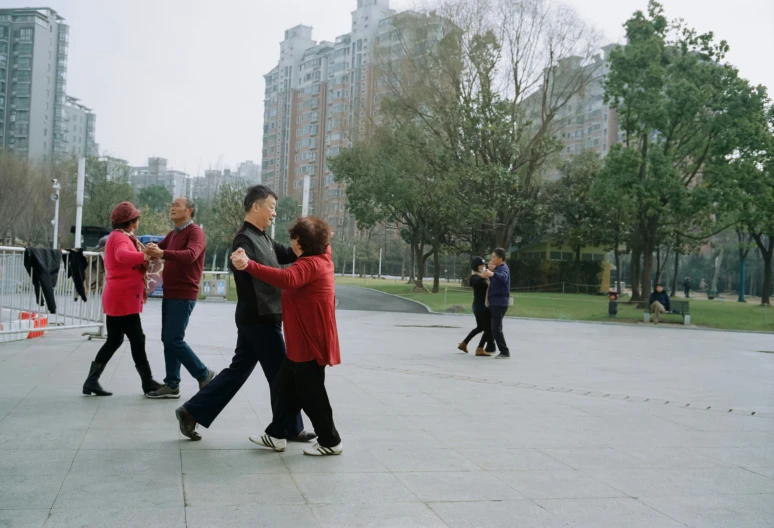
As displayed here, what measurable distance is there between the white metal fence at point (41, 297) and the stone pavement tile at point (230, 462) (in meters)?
6.09

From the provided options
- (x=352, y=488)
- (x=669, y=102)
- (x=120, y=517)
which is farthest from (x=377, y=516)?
(x=669, y=102)

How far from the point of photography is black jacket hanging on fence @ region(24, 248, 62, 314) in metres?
9.62

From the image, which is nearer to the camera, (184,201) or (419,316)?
(184,201)

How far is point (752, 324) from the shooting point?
85.0 feet

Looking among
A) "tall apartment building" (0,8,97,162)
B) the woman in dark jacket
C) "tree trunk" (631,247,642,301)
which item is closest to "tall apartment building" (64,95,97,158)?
→ "tall apartment building" (0,8,97,162)

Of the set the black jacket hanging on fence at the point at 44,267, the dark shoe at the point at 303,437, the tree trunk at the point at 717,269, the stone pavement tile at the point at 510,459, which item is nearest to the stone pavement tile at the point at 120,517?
the dark shoe at the point at 303,437

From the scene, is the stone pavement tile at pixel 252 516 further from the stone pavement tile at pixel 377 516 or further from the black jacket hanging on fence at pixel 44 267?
the black jacket hanging on fence at pixel 44 267

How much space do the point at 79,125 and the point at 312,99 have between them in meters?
48.3

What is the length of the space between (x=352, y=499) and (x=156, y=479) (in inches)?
45.4

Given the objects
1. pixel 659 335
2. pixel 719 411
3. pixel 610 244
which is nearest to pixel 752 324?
pixel 659 335

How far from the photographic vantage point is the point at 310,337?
4.97 metres

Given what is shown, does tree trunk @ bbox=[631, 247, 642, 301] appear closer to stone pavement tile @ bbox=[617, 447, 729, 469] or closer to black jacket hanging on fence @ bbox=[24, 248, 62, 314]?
black jacket hanging on fence @ bbox=[24, 248, 62, 314]

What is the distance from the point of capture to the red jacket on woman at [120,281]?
6.57 m

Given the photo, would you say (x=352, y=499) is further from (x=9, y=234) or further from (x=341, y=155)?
(x=9, y=234)
